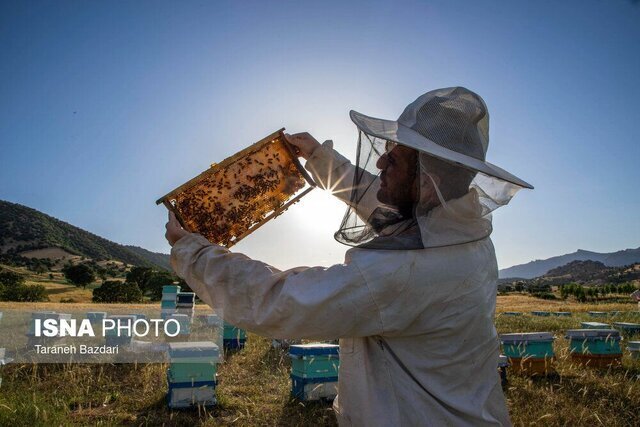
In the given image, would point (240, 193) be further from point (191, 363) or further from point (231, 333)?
point (231, 333)

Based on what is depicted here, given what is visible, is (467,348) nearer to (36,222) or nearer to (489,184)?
(489,184)

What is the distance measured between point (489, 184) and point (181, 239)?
5.71 feet

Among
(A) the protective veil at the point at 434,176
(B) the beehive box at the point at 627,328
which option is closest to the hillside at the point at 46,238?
(B) the beehive box at the point at 627,328

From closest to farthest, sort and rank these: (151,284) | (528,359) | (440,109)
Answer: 1. (440,109)
2. (528,359)
3. (151,284)

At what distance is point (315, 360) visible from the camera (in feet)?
22.9

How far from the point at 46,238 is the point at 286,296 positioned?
124747mm

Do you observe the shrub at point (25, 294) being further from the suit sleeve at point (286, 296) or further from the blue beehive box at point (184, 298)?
the suit sleeve at point (286, 296)

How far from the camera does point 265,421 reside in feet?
20.2

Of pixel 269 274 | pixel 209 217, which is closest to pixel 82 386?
pixel 209 217

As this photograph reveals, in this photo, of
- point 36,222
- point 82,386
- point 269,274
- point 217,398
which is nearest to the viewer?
point 269,274

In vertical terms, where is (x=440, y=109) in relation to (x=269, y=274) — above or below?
above

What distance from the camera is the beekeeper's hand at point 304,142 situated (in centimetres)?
386

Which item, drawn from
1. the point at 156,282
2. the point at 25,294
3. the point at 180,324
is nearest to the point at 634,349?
the point at 180,324

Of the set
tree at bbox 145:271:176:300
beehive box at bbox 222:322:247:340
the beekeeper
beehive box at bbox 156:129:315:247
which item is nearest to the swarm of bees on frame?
beehive box at bbox 156:129:315:247
